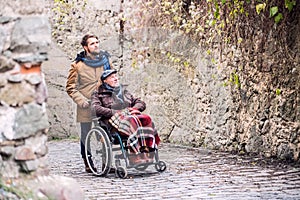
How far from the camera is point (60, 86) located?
10.9m

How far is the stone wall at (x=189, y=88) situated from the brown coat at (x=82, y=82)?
191 centimetres

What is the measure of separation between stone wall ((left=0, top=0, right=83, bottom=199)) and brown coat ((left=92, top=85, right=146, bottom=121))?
273 cm

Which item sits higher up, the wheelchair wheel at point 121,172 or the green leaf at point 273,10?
the green leaf at point 273,10

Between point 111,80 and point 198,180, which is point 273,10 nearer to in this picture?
point 111,80

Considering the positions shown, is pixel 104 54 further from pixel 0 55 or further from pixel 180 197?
pixel 0 55

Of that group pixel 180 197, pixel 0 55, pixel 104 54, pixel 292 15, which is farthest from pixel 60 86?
pixel 0 55

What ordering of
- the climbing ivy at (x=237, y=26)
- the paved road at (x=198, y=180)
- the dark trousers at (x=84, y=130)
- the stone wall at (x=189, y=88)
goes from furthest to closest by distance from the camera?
the stone wall at (x=189, y=88), the climbing ivy at (x=237, y=26), the dark trousers at (x=84, y=130), the paved road at (x=198, y=180)

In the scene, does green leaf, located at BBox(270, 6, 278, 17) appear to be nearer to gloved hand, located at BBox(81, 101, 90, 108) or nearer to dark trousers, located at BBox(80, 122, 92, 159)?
gloved hand, located at BBox(81, 101, 90, 108)

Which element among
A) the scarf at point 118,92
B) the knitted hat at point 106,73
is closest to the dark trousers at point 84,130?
the scarf at point 118,92

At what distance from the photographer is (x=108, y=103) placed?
6973 millimetres

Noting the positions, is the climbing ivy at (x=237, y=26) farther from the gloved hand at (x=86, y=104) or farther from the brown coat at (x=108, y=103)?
the gloved hand at (x=86, y=104)

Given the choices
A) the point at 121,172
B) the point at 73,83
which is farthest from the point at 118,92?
the point at 121,172

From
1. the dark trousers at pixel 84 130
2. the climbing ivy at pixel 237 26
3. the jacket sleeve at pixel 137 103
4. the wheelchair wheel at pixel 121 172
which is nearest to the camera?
the wheelchair wheel at pixel 121 172

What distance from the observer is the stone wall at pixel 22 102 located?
404 centimetres
